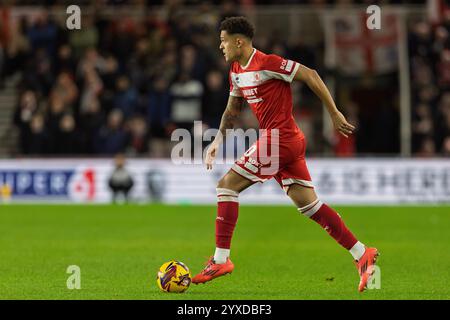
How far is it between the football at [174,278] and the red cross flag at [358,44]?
14.5 metres

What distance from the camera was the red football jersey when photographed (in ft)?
30.7

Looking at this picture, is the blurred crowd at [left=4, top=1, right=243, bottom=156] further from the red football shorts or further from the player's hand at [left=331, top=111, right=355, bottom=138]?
the player's hand at [left=331, top=111, right=355, bottom=138]

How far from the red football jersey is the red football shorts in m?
0.11

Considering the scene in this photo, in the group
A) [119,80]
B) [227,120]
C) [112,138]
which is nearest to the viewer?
[227,120]

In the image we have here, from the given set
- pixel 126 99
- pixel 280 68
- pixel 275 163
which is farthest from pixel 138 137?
pixel 280 68

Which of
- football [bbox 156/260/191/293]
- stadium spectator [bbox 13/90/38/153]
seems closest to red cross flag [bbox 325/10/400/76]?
stadium spectator [bbox 13/90/38/153]

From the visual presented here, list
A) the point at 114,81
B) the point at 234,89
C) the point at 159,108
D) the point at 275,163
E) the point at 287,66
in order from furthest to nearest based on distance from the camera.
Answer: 1. the point at 114,81
2. the point at 159,108
3. the point at 234,89
4. the point at 275,163
5. the point at 287,66

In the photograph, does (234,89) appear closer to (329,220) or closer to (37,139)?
(329,220)

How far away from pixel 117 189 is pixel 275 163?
13088 mm

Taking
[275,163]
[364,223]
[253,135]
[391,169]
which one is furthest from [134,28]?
[275,163]

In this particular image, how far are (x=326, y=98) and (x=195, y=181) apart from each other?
536 inches

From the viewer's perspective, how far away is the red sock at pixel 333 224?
9438 millimetres

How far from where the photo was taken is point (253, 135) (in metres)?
21.5

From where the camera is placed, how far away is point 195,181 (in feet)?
74.1
